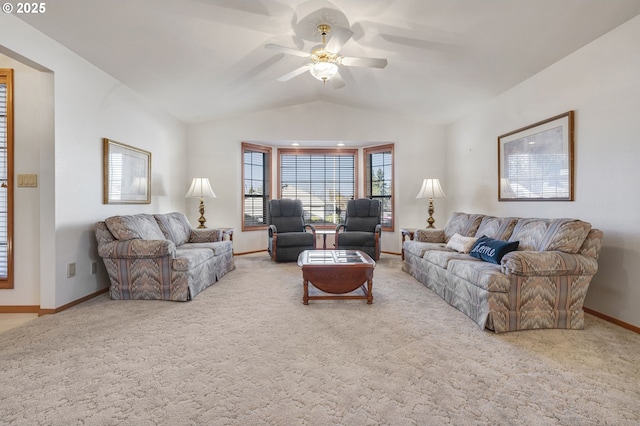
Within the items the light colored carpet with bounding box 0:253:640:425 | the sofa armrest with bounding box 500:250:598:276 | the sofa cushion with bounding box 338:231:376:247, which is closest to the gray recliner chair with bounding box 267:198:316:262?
the sofa cushion with bounding box 338:231:376:247

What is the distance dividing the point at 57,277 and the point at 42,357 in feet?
3.74

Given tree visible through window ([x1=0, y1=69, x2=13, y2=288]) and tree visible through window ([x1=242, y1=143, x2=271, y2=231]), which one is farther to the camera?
tree visible through window ([x1=242, y1=143, x2=271, y2=231])

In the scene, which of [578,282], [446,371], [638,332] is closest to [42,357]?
[446,371]

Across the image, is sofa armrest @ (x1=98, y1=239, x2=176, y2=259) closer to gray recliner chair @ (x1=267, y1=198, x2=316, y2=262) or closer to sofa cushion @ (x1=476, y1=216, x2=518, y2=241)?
gray recliner chair @ (x1=267, y1=198, x2=316, y2=262)

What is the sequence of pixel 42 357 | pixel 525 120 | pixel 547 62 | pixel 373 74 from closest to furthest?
1. pixel 42 357
2. pixel 547 62
3. pixel 525 120
4. pixel 373 74

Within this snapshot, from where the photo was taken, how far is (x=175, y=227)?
4422 mm

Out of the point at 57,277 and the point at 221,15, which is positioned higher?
the point at 221,15

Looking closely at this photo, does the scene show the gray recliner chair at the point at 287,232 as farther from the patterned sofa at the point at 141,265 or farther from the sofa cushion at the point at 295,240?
the patterned sofa at the point at 141,265

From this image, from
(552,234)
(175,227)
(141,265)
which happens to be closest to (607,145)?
(552,234)

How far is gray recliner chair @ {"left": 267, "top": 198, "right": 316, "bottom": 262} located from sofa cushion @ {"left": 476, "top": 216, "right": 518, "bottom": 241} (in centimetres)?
261

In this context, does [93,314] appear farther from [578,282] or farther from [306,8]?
[578,282]

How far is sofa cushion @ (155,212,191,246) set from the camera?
13.7 feet

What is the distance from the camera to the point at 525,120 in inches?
148

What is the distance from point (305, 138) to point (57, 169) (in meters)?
3.86
